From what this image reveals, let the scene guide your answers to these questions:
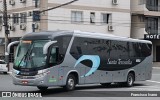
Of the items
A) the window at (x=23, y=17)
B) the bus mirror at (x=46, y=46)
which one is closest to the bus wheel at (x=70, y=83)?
the bus mirror at (x=46, y=46)

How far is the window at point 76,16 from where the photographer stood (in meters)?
51.2

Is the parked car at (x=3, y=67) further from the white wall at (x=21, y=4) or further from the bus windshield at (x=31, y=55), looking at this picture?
the bus windshield at (x=31, y=55)

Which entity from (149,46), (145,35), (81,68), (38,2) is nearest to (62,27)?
(38,2)

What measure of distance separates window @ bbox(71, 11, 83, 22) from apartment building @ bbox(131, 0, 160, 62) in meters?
9.60

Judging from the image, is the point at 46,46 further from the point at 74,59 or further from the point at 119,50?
the point at 119,50

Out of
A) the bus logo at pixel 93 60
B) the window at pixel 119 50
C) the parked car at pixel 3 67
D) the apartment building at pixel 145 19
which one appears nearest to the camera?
the bus logo at pixel 93 60

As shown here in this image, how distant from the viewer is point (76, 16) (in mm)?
51562

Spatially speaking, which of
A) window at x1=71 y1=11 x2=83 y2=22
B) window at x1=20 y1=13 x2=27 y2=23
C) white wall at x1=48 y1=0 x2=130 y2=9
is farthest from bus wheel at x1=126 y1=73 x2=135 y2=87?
window at x1=20 y1=13 x2=27 y2=23

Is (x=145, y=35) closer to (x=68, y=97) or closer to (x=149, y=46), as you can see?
(x=149, y=46)

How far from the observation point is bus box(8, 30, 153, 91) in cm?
1950

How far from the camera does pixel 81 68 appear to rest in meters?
22.0

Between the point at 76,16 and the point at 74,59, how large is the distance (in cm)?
3052

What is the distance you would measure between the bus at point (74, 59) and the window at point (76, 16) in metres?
24.6

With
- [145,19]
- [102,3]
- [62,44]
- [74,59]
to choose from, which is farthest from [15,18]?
[62,44]
